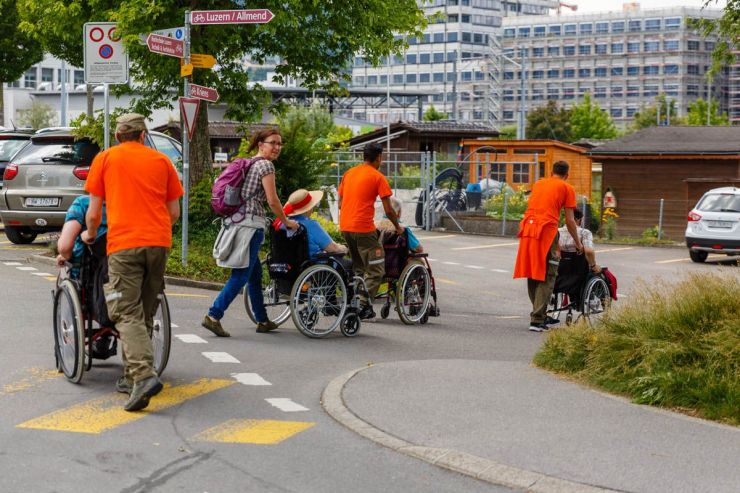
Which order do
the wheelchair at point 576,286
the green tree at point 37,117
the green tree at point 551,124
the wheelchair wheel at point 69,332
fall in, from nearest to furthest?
the wheelchair wheel at point 69,332
the wheelchair at point 576,286
the green tree at point 37,117
the green tree at point 551,124

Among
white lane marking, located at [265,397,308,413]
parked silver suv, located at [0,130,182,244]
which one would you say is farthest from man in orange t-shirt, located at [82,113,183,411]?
parked silver suv, located at [0,130,182,244]

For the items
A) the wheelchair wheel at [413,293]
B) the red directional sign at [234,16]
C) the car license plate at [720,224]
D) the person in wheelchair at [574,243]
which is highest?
the red directional sign at [234,16]

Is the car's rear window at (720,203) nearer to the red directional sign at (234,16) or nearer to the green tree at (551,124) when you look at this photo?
the red directional sign at (234,16)

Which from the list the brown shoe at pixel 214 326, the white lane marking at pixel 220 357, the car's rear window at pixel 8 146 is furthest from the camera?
the car's rear window at pixel 8 146

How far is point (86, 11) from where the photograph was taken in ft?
65.9

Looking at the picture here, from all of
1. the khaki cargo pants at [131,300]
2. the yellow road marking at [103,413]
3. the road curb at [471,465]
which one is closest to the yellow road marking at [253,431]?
the road curb at [471,465]

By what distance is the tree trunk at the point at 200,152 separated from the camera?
796 inches

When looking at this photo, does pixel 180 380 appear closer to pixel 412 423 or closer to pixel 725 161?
pixel 412 423

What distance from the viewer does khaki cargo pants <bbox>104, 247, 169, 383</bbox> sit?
8.14m

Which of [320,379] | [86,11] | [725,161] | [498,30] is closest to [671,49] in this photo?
[498,30]

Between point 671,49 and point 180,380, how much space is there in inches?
5868

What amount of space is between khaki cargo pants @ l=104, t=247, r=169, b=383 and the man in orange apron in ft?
19.5

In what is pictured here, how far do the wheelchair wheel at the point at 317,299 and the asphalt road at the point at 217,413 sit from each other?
0.21 metres

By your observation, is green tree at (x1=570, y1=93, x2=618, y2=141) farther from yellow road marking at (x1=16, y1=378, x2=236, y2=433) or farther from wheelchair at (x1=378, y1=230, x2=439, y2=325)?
yellow road marking at (x1=16, y1=378, x2=236, y2=433)
